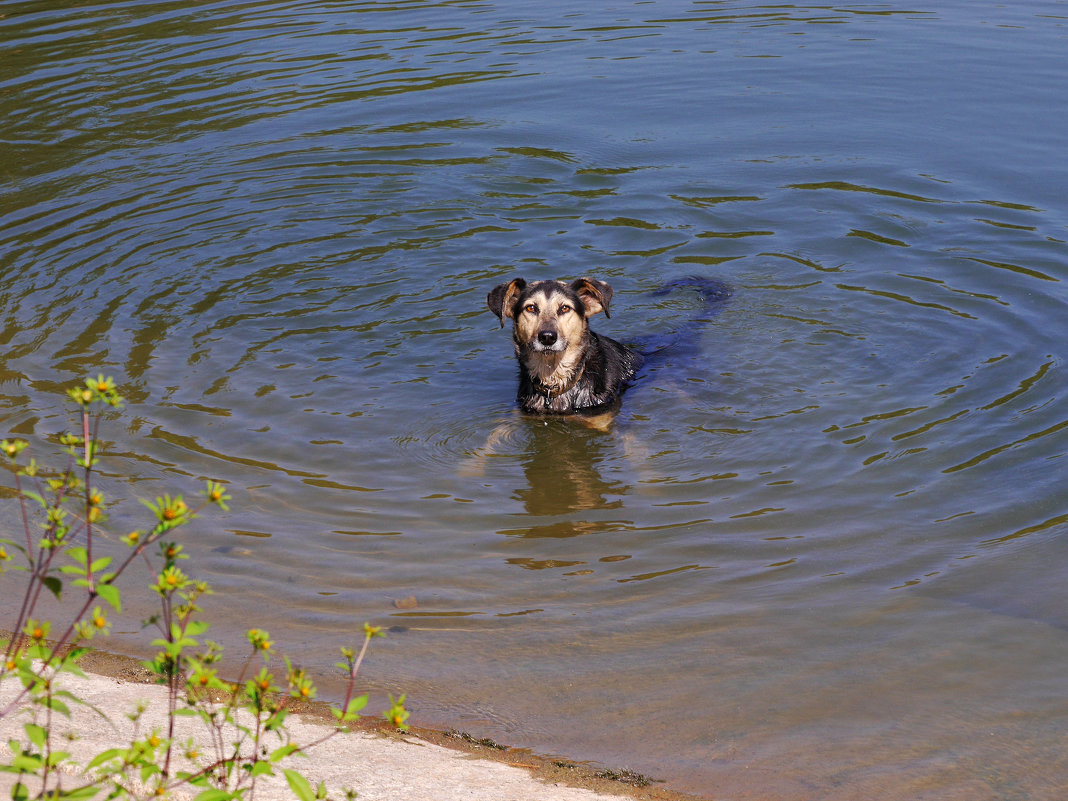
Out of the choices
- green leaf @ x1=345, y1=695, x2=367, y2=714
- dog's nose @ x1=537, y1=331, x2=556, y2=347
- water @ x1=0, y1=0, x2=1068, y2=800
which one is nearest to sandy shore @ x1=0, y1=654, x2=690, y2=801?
water @ x1=0, y1=0, x2=1068, y2=800

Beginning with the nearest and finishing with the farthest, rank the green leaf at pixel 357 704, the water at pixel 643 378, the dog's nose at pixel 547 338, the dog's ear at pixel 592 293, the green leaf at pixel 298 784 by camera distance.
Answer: the green leaf at pixel 298 784
the green leaf at pixel 357 704
the water at pixel 643 378
the dog's nose at pixel 547 338
the dog's ear at pixel 592 293

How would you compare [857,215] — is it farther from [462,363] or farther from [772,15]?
[772,15]

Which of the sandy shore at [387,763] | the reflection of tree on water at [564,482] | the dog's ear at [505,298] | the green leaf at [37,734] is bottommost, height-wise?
the reflection of tree on water at [564,482]

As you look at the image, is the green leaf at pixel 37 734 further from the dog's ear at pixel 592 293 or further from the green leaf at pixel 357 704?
the dog's ear at pixel 592 293

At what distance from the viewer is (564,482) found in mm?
7438

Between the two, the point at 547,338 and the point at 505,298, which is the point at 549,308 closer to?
the point at 547,338

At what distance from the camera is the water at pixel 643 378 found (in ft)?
16.7

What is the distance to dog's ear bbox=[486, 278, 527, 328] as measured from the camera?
822cm

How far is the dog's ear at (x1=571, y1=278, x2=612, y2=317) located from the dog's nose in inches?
18.7

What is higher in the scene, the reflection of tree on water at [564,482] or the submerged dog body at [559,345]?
the submerged dog body at [559,345]

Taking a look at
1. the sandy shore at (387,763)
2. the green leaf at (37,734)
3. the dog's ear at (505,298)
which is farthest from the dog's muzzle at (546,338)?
the green leaf at (37,734)

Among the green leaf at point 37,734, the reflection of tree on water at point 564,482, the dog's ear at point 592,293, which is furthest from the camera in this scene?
the dog's ear at point 592,293

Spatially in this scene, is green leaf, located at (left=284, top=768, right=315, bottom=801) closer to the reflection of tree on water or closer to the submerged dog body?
the reflection of tree on water

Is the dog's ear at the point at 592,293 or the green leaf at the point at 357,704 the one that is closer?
the green leaf at the point at 357,704
